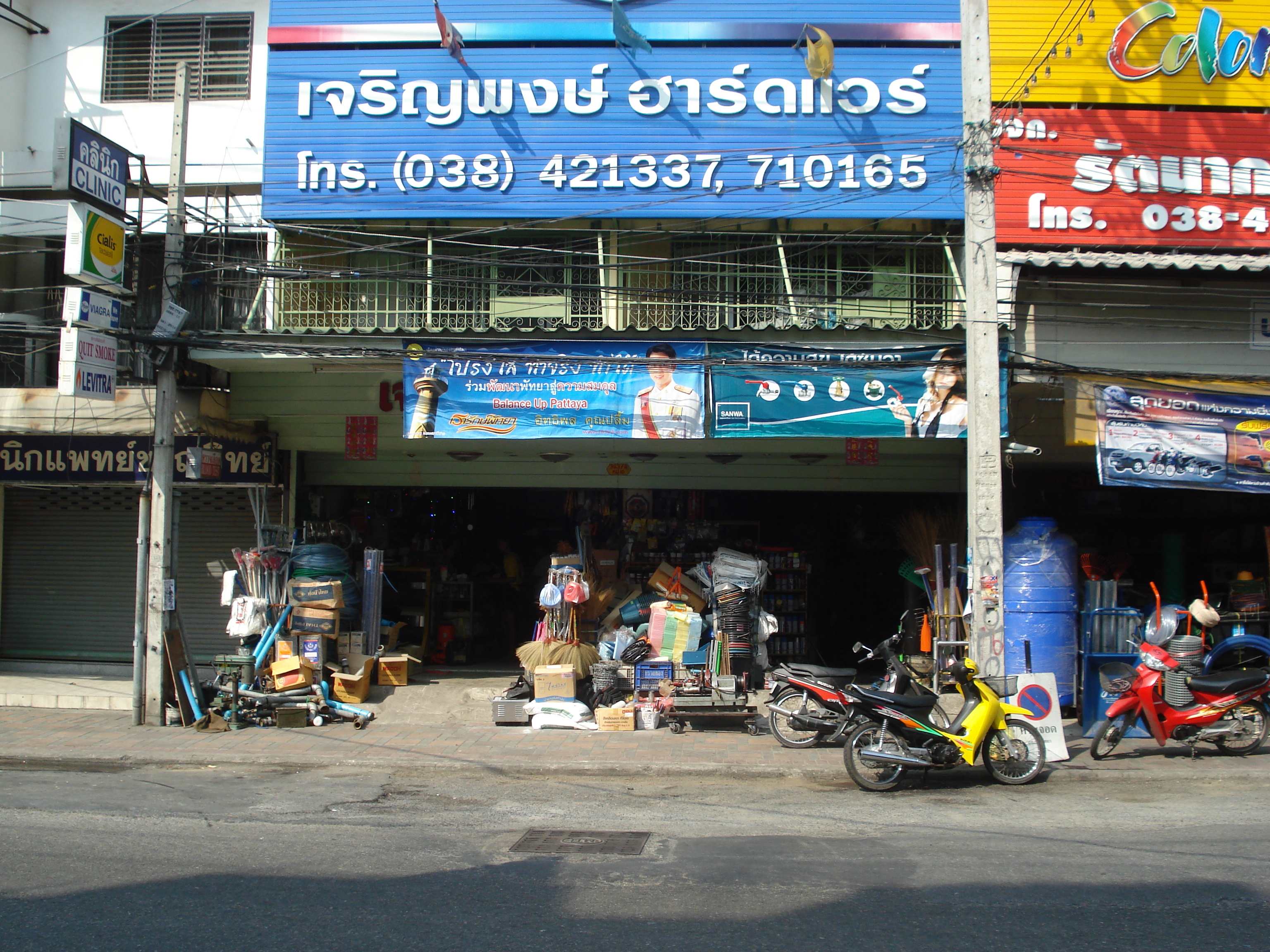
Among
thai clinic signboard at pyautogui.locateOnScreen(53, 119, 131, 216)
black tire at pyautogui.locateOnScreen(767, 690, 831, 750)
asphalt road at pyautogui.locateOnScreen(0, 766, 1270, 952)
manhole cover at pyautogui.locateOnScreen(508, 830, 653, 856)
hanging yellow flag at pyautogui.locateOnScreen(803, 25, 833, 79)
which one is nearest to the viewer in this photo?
asphalt road at pyautogui.locateOnScreen(0, 766, 1270, 952)

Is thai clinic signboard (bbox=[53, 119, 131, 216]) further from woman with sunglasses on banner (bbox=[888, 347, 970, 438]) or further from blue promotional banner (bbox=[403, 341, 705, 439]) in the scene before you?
woman with sunglasses on banner (bbox=[888, 347, 970, 438])

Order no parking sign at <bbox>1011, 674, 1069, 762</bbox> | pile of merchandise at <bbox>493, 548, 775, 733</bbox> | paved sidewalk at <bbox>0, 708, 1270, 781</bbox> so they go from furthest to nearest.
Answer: pile of merchandise at <bbox>493, 548, 775, 733</bbox>, no parking sign at <bbox>1011, 674, 1069, 762</bbox>, paved sidewalk at <bbox>0, 708, 1270, 781</bbox>

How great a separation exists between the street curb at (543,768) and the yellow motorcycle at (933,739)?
0.53 m

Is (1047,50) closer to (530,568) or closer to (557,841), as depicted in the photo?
(530,568)

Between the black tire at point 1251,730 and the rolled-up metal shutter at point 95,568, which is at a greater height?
the rolled-up metal shutter at point 95,568

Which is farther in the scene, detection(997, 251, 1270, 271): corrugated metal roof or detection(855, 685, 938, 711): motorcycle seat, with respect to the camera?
detection(997, 251, 1270, 271): corrugated metal roof

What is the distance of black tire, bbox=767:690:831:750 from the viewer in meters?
9.80

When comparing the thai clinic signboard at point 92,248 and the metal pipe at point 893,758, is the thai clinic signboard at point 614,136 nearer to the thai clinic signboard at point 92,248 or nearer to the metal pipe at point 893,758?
the thai clinic signboard at point 92,248

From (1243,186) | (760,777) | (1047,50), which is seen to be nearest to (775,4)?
(1047,50)

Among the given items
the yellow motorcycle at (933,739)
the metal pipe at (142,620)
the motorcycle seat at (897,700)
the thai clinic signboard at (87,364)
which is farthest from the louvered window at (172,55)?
the yellow motorcycle at (933,739)

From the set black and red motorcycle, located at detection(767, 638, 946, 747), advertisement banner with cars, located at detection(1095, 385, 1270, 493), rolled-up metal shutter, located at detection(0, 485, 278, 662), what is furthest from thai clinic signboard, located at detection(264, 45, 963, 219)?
black and red motorcycle, located at detection(767, 638, 946, 747)

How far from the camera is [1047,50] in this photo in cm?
1191

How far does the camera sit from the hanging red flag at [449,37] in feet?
37.3

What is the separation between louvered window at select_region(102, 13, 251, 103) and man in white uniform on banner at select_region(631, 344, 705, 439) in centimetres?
793
